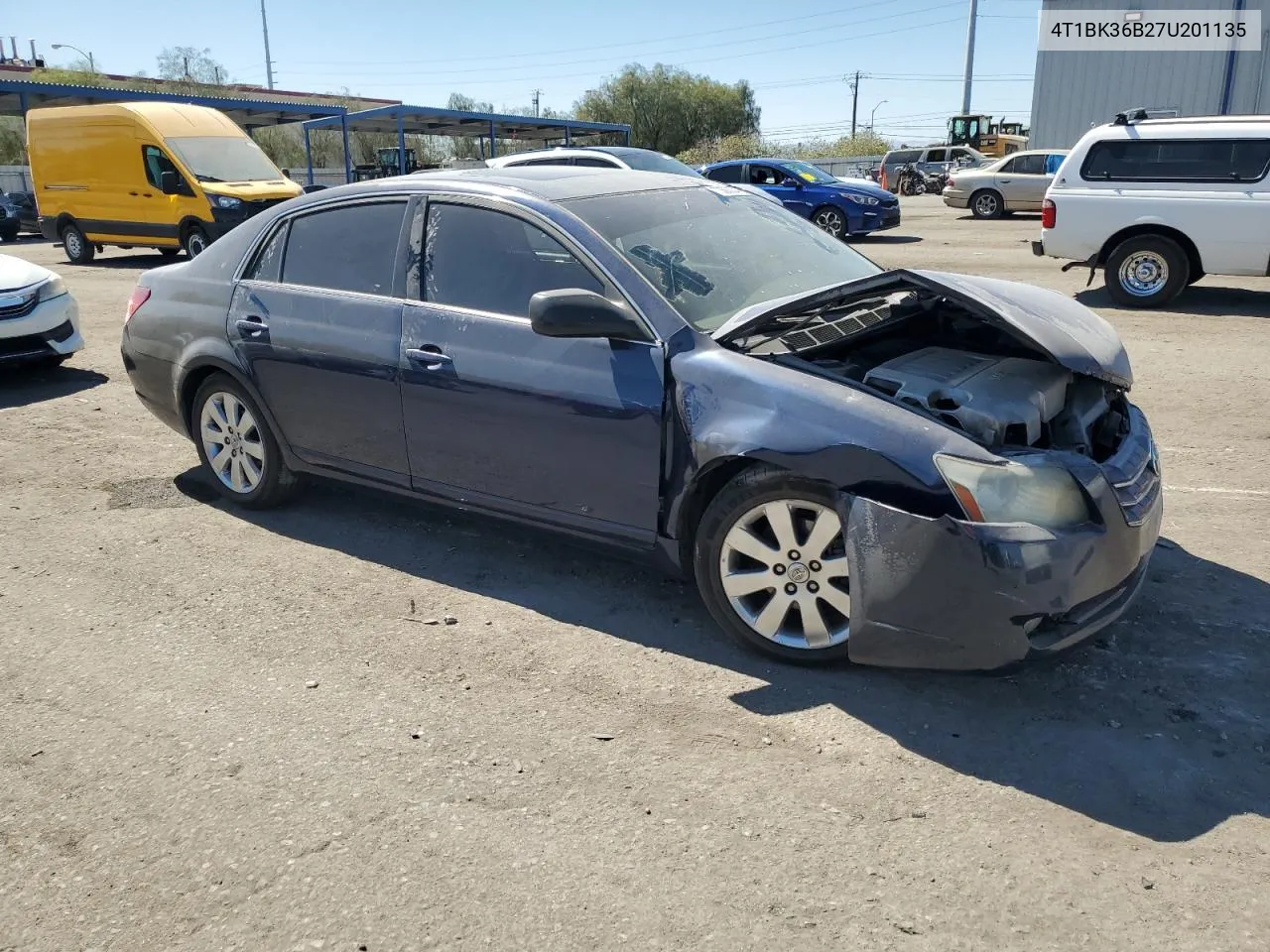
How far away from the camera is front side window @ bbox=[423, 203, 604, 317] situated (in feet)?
Answer: 13.4

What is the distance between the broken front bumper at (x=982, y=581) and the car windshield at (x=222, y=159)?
16.5 metres

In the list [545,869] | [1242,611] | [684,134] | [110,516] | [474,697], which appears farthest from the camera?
[684,134]

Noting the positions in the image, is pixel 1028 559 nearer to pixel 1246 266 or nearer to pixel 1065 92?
pixel 1246 266

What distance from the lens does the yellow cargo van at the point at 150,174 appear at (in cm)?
1677

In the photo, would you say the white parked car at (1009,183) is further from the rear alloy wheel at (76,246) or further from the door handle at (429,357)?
the door handle at (429,357)

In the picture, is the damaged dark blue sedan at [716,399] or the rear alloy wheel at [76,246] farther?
the rear alloy wheel at [76,246]

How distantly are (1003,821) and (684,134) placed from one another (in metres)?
78.1

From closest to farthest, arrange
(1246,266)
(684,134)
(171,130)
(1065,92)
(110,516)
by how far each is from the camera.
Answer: (110,516) < (1246,266) < (171,130) < (1065,92) < (684,134)

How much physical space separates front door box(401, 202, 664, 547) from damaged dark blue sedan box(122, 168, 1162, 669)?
11mm

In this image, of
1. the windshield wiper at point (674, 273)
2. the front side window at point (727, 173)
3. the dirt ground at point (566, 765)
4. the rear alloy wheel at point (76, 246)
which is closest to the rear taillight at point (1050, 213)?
the dirt ground at point (566, 765)

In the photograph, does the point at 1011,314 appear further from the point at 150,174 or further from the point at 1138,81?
the point at 1138,81

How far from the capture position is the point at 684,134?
76.2m

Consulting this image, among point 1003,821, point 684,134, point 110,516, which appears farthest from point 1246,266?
point 684,134

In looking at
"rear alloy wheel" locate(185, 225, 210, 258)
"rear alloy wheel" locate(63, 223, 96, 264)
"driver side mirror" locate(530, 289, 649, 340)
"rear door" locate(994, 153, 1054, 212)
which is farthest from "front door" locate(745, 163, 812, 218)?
"driver side mirror" locate(530, 289, 649, 340)
